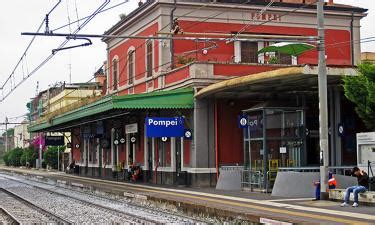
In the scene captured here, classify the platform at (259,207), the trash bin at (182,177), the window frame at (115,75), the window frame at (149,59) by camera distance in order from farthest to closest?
1. the window frame at (115,75)
2. the window frame at (149,59)
3. the trash bin at (182,177)
4. the platform at (259,207)

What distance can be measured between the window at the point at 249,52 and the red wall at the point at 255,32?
0.81 metres

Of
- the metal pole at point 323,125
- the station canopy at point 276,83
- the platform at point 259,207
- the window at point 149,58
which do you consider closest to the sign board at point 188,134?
the station canopy at point 276,83

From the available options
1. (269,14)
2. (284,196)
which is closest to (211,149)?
(284,196)

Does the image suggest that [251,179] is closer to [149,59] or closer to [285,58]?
[285,58]

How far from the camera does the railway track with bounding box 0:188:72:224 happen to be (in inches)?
725

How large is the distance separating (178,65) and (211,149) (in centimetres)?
577

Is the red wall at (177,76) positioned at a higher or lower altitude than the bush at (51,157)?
higher

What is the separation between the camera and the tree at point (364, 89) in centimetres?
2322

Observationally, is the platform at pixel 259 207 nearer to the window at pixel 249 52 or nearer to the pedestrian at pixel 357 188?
the pedestrian at pixel 357 188

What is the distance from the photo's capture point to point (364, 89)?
77.1ft

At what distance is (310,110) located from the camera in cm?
2966

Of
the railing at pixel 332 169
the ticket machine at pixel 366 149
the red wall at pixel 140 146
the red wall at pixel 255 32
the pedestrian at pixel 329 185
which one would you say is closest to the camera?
the pedestrian at pixel 329 185

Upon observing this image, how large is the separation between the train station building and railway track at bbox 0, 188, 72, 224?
647 cm

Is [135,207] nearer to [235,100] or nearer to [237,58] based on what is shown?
[235,100]
